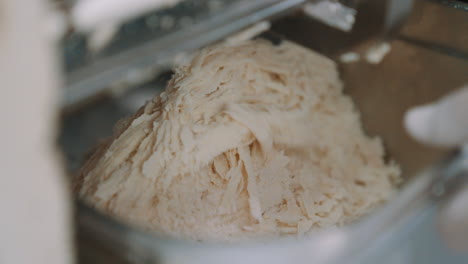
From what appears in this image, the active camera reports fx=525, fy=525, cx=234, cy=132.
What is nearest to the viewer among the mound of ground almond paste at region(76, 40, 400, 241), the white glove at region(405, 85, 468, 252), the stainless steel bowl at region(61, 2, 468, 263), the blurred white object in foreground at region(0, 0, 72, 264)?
the blurred white object in foreground at region(0, 0, 72, 264)

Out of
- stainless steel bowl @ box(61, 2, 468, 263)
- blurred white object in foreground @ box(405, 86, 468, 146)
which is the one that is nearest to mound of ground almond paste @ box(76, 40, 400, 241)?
stainless steel bowl @ box(61, 2, 468, 263)

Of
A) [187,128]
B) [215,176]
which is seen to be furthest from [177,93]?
[215,176]

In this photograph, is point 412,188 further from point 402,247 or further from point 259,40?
point 259,40

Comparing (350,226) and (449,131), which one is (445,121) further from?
(350,226)

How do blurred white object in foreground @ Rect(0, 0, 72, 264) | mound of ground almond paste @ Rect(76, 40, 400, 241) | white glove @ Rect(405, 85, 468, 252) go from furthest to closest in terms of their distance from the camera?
mound of ground almond paste @ Rect(76, 40, 400, 241) < white glove @ Rect(405, 85, 468, 252) < blurred white object in foreground @ Rect(0, 0, 72, 264)

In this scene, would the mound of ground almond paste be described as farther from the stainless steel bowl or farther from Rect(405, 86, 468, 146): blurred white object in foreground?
Rect(405, 86, 468, 146): blurred white object in foreground

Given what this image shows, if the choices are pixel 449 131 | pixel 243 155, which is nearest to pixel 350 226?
pixel 449 131
